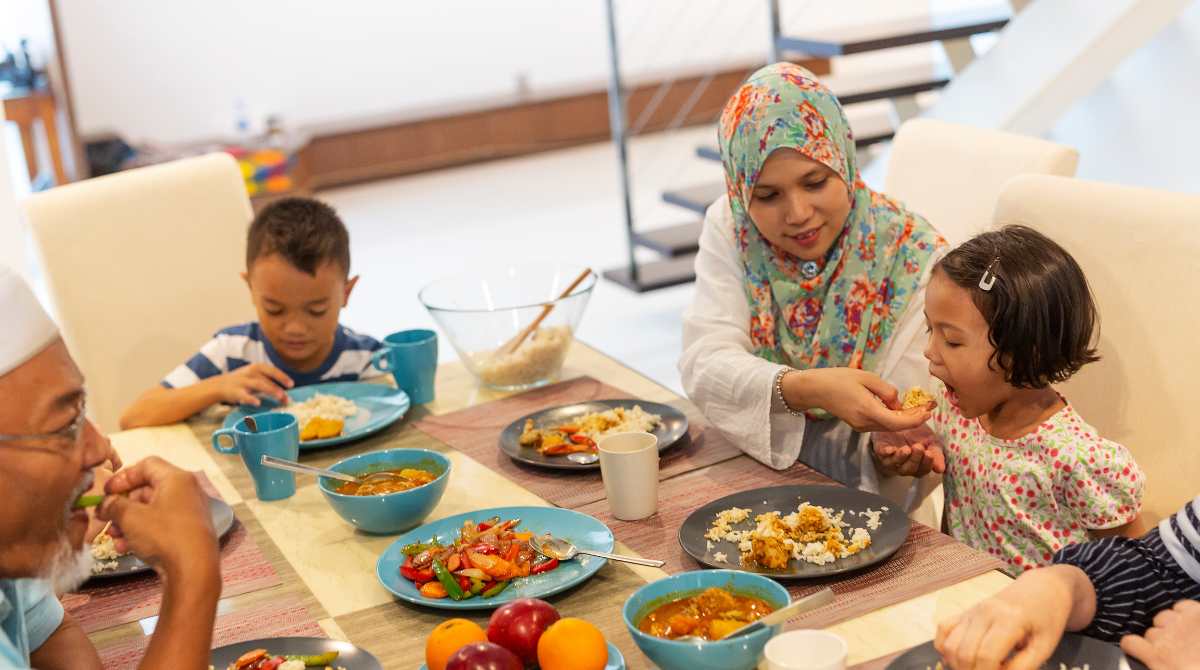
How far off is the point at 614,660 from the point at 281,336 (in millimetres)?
1219

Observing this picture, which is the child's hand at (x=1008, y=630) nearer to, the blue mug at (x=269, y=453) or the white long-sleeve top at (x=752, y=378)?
the white long-sleeve top at (x=752, y=378)

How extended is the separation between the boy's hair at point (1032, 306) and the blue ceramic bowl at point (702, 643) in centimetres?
56

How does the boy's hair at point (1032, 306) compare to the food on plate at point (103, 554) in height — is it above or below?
above

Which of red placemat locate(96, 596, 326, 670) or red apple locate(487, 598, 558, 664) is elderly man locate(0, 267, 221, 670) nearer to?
red placemat locate(96, 596, 326, 670)

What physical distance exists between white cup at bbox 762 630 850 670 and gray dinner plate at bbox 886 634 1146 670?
0.09m

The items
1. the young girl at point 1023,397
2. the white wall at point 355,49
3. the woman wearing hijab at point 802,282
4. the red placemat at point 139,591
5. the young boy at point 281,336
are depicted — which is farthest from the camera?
the white wall at point 355,49

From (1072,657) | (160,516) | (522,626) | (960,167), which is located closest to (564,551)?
(522,626)

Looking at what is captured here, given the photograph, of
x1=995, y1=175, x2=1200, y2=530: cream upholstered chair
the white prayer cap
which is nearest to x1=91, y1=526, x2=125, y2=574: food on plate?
the white prayer cap

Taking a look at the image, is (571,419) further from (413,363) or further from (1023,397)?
(1023,397)

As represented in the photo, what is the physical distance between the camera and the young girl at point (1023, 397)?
164cm

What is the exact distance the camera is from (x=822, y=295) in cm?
205

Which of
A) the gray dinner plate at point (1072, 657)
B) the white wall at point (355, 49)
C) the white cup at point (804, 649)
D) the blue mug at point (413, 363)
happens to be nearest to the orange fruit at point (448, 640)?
the white cup at point (804, 649)

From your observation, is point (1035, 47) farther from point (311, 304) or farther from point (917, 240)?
point (311, 304)

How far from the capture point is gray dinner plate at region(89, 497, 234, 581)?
5.20 ft
